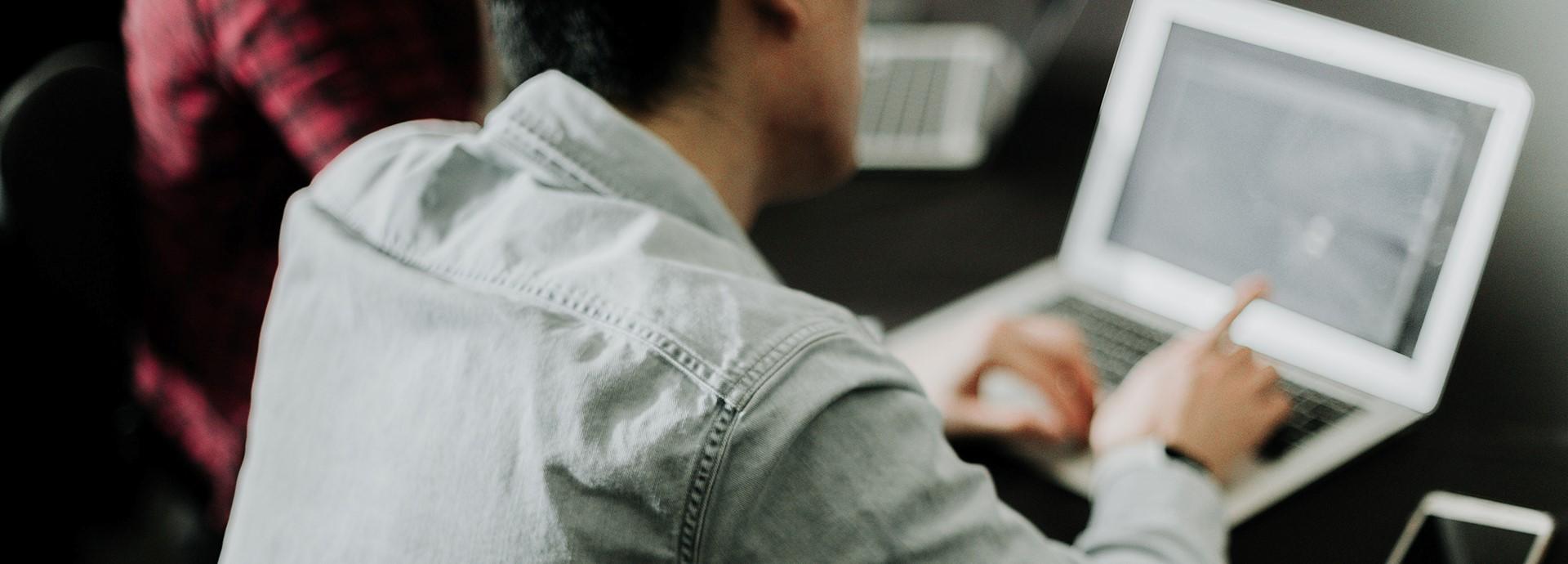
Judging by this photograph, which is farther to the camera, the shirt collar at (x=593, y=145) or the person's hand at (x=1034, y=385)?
the person's hand at (x=1034, y=385)

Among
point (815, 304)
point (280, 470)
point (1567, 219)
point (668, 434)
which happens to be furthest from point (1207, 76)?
point (280, 470)

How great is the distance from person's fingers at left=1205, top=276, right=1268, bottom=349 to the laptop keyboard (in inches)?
3.4

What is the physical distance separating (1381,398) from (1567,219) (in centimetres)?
21

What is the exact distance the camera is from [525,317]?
55 centimetres

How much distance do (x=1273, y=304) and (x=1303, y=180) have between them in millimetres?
103

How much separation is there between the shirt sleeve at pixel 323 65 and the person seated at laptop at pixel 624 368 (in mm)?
210

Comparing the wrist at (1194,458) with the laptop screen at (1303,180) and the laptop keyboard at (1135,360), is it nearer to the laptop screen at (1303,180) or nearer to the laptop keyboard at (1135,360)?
the laptop keyboard at (1135,360)

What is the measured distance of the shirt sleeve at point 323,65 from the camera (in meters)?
0.93

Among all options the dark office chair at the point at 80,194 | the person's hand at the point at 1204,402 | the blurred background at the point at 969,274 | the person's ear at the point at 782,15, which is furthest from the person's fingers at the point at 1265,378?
the dark office chair at the point at 80,194

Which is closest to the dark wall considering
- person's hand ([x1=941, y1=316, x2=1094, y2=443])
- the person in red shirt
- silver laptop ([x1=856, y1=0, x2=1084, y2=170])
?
the person in red shirt

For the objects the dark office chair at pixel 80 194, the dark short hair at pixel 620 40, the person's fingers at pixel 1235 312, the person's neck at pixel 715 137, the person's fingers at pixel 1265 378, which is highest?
the dark short hair at pixel 620 40

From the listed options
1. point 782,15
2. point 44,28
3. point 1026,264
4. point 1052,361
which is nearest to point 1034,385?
point 1052,361

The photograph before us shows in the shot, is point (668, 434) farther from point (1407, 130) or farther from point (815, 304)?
point (1407, 130)

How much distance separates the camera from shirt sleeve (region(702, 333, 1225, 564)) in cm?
51
